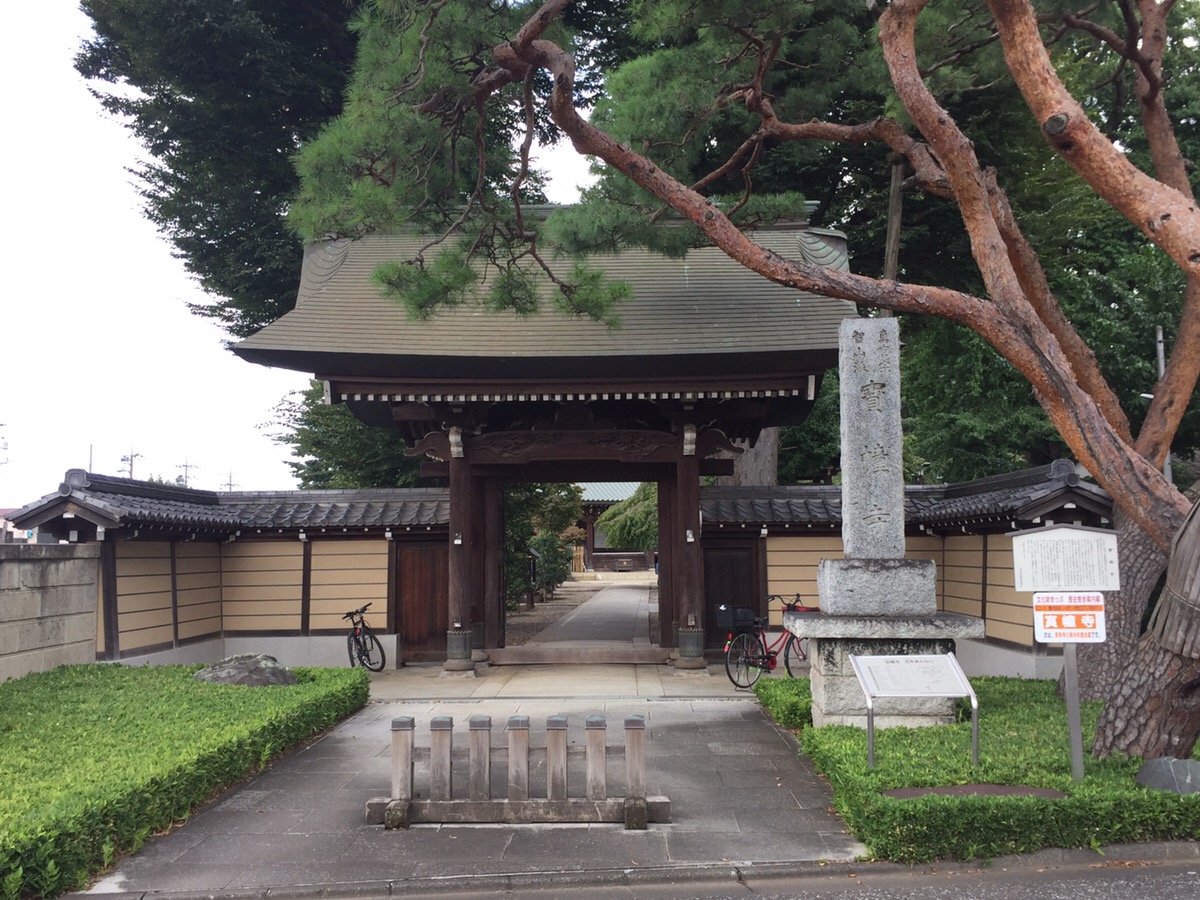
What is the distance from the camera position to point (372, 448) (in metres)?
19.1

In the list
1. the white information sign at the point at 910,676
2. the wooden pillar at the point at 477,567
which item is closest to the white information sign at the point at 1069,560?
the white information sign at the point at 910,676

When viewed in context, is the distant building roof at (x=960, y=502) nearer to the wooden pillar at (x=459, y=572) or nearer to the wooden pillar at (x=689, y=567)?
the wooden pillar at (x=689, y=567)

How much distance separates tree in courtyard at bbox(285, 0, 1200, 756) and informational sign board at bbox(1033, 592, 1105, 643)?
0.51 meters

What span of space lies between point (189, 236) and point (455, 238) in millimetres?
6371

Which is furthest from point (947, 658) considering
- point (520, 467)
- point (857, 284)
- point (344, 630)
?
point (344, 630)

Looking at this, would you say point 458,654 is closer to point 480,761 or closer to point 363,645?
point 363,645

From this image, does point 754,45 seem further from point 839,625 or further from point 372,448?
point 372,448

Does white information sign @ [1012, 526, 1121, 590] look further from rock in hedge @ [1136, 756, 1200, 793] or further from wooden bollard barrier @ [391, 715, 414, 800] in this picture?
wooden bollard barrier @ [391, 715, 414, 800]

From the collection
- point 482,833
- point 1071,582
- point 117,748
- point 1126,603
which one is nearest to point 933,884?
point 1071,582

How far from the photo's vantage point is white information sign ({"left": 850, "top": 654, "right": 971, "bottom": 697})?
19.9ft

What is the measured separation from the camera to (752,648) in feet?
38.0

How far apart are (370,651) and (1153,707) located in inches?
411

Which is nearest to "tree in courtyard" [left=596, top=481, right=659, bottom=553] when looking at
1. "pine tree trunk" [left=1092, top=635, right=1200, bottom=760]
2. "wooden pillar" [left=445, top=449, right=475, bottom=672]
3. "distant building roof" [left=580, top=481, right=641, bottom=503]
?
"distant building roof" [left=580, top=481, right=641, bottom=503]

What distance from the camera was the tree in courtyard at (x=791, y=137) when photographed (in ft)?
20.8
